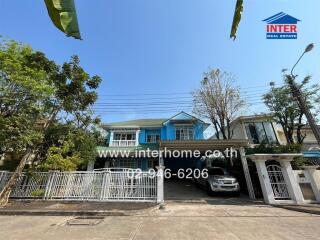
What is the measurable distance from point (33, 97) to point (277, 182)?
1461 centimetres

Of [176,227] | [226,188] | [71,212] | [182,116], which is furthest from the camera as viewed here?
[182,116]

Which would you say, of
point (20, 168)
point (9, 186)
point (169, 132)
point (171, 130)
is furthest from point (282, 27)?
point (9, 186)

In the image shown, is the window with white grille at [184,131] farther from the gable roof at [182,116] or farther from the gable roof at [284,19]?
the gable roof at [284,19]

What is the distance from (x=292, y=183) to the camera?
9430mm

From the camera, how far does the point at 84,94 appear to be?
1223 centimetres

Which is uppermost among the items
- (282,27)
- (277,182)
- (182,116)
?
(282,27)

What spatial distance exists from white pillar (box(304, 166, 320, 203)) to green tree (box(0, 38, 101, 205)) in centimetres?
1366

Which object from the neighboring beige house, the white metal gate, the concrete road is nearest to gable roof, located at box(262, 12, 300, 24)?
the white metal gate

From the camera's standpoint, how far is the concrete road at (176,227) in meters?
4.68

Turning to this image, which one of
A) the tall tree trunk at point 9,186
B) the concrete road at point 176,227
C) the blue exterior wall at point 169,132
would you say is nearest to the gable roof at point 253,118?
the blue exterior wall at point 169,132

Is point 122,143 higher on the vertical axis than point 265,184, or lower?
higher

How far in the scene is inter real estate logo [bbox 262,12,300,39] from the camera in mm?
9234

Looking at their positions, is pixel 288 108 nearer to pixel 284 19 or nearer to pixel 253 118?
pixel 253 118

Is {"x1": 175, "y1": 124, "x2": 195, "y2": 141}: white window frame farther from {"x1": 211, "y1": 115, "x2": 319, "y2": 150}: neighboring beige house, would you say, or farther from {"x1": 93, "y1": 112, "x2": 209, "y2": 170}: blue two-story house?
{"x1": 211, "y1": 115, "x2": 319, "y2": 150}: neighboring beige house
